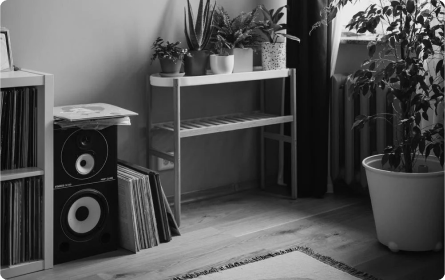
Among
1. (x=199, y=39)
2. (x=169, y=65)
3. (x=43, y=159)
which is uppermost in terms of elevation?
(x=199, y=39)

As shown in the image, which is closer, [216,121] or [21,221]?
[21,221]

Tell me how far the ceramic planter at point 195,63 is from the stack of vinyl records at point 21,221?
0.90 m

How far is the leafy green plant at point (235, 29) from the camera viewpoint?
123 inches

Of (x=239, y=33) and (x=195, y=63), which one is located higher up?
(x=239, y=33)

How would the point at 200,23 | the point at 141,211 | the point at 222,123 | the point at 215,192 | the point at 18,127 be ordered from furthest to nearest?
the point at 215,192
the point at 222,123
the point at 200,23
the point at 141,211
the point at 18,127

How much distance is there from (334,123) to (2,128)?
176 centimetres

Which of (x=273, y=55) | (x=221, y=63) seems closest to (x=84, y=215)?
(x=221, y=63)

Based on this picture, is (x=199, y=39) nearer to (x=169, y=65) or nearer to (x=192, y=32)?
(x=192, y=32)

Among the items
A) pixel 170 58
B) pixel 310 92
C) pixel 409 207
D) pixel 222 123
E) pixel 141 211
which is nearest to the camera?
pixel 409 207

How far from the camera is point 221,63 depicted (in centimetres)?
306

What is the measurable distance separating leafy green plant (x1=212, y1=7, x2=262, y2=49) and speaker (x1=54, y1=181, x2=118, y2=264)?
0.92 metres

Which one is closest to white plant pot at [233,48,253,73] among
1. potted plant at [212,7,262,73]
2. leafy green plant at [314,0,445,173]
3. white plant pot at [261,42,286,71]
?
potted plant at [212,7,262,73]

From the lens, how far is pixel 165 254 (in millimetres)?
2658

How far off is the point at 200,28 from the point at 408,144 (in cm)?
109
